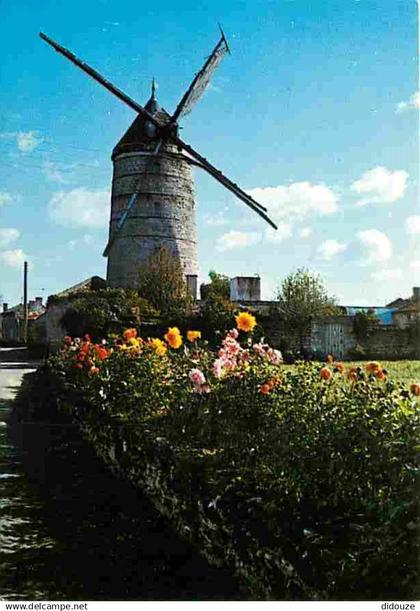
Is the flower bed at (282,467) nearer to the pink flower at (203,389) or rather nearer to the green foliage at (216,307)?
the pink flower at (203,389)

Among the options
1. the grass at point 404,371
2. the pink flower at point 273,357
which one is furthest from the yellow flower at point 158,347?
the grass at point 404,371

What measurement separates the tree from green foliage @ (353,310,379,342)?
0.20m

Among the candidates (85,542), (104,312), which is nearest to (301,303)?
(104,312)

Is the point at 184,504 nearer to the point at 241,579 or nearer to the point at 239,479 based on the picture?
the point at 239,479

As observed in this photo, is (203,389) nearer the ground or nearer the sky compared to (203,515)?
nearer the sky

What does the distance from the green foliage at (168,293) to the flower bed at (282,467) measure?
6.89ft

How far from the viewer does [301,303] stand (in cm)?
651

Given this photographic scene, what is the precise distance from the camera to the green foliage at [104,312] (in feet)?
26.1

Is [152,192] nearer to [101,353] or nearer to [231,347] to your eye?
[101,353]

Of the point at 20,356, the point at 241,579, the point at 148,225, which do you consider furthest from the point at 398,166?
the point at 148,225

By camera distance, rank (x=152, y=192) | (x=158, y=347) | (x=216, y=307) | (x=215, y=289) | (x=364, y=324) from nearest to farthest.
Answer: (x=158, y=347) → (x=364, y=324) → (x=216, y=307) → (x=215, y=289) → (x=152, y=192)

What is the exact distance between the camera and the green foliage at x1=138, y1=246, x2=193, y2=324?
24.4 feet

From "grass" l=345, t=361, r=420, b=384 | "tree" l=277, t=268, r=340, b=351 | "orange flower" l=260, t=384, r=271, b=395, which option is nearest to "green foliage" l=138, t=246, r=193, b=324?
"tree" l=277, t=268, r=340, b=351

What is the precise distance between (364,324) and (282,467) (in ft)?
10.4
